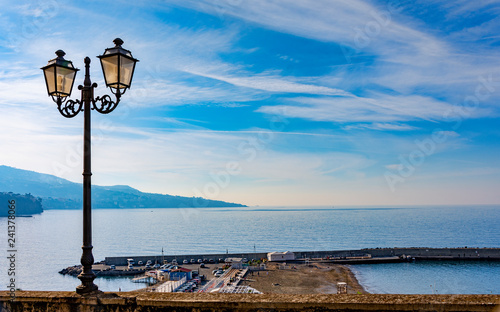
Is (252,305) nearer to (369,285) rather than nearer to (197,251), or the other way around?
(369,285)

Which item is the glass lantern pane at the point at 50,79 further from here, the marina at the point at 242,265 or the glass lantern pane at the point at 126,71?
the marina at the point at 242,265

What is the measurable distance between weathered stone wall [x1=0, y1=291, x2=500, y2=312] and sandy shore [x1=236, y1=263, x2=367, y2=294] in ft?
126

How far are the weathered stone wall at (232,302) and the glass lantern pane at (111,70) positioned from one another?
3198 mm

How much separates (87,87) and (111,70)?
1.65 feet

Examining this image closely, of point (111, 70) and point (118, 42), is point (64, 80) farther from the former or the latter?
point (118, 42)

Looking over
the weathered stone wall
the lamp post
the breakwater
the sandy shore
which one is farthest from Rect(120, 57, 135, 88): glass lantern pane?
the breakwater

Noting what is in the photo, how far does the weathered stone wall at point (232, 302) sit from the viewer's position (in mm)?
4062

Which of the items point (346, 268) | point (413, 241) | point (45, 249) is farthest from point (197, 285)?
point (413, 241)

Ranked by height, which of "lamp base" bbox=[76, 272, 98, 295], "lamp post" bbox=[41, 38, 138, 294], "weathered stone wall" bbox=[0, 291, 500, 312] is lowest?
"weathered stone wall" bbox=[0, 291, 500, 312]

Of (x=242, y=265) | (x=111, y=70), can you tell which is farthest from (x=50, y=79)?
(x=242, y=265)

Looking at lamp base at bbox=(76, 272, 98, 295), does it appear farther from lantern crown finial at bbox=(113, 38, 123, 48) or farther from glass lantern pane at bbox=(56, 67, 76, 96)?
lantern crown finial at bbox=(113, 38, 123, 48)

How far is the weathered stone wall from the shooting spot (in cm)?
406

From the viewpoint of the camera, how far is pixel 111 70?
569 cm

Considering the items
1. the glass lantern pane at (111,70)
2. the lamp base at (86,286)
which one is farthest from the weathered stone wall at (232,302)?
the glass lantern pane at (111,70)
